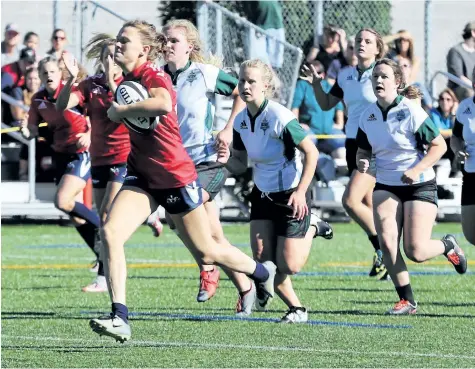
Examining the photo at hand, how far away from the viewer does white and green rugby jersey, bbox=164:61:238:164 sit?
1076cm

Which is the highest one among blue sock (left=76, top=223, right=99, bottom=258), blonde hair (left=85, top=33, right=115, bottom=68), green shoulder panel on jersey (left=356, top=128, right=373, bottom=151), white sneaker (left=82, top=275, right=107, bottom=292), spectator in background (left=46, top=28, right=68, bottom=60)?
blonde hair (left=85, top=33, right=115, bottom=68)

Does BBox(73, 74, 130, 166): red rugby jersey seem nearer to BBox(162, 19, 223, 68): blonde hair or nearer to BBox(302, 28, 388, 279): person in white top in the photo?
BBox(162, 19, 223, 68): blonde hair

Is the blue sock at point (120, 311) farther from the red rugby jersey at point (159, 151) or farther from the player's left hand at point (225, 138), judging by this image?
the player's left hand at point (225, 138)

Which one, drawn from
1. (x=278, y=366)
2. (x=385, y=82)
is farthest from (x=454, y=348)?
(x=385, y=82)

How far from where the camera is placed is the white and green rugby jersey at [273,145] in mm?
9664

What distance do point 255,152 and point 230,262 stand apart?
36.2 inches

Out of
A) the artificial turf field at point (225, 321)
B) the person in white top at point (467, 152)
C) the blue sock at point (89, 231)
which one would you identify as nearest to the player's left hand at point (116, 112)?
the artificial turf field at point (225, 321)

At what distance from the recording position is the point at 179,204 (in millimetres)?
8727

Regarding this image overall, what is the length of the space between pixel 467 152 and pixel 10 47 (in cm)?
1168

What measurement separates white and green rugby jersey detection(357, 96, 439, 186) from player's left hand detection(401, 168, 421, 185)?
0.68 feet

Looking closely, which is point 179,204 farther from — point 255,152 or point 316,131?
point 316,131

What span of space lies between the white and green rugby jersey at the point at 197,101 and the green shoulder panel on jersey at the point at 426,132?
5.02 feet

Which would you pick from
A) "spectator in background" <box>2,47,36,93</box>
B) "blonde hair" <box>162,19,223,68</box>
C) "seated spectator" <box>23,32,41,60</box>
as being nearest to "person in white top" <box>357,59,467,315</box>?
"blonde hair" <box>162,19,223,68</box>

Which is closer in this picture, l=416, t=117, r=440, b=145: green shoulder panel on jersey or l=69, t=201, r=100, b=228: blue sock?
l=416, t=117, r=440, b=145: green shoulder panel on jersey
